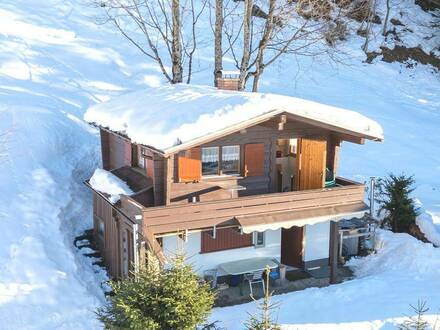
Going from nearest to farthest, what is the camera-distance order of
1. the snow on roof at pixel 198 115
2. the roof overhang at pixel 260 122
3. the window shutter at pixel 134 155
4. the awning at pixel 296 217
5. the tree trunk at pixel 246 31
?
the roof overhang at pixel 260 122 → the snow on roof at pixel 198 115 → the awning at pixel 296 217 → the window shutter at pixel 134 155 → the tree trunk at pixel 246 31

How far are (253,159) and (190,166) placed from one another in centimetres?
212

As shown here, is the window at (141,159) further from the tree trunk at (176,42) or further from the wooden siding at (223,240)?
the tree trunk at (176,42)

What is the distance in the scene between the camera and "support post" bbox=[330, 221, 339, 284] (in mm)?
17484

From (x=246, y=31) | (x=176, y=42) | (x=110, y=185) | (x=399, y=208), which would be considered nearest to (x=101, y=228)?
(x=110, y=185)

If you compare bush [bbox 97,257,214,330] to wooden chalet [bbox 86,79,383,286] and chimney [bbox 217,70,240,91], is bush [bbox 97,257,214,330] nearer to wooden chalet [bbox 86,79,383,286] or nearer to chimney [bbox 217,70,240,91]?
wooden chalet [bbox 86,79,383,286]

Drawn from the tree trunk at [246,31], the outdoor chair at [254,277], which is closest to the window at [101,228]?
the outdoor chair at [254,277]

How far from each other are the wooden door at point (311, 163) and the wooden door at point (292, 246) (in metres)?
1.74

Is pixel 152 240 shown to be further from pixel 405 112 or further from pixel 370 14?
pixel 370 14

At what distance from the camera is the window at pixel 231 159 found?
16391 millimetres

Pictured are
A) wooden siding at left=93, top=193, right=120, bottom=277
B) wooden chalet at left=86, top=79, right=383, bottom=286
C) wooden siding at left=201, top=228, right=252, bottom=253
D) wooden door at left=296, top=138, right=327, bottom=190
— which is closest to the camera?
wooden chalet at left=86, top=79, right=383, bottom=286

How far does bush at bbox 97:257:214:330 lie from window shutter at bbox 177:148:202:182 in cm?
471

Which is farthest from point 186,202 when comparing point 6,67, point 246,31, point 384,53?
point 384,53

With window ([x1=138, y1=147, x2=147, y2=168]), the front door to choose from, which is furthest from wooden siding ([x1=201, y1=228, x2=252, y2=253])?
window ([x1=138, y1=147, x2=147, y2=168])

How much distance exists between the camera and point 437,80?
41344 millimetres
